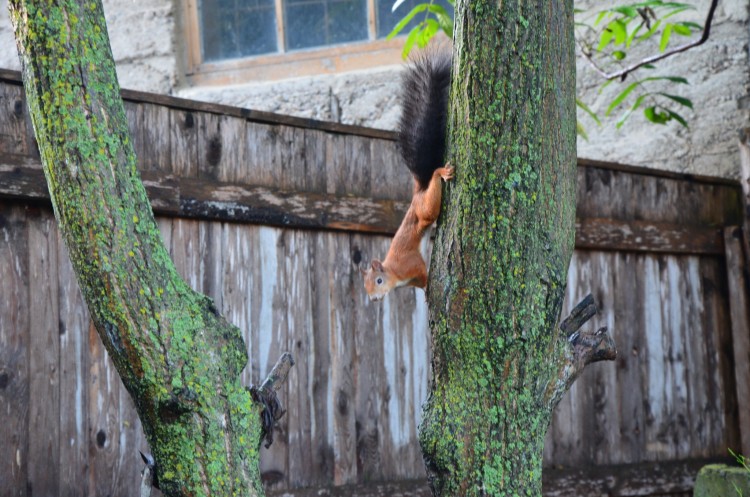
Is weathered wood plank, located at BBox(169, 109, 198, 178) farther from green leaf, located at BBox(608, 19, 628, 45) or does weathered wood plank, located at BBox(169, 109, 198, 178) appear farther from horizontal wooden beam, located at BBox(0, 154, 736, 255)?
green leaf, located at BBox(608, 19, 628, 45)

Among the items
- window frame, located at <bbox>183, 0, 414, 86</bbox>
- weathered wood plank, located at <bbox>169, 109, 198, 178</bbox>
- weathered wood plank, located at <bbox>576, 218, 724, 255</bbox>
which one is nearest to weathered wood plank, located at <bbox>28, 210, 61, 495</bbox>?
weathered wood plank, located at <bbox>169, 109, 198, 178</bbox>

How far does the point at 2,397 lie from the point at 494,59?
185cm

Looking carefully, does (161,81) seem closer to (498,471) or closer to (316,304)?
(316,304)

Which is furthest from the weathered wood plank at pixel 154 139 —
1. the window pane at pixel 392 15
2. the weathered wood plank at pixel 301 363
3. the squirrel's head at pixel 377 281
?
the window pane at pixel 392 15

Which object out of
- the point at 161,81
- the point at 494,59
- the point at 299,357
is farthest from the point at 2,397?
the point at 161,81

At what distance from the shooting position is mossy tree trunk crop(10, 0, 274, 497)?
209 cm

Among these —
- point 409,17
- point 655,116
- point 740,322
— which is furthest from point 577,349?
point 655,116

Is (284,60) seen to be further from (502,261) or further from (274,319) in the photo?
(502,261)

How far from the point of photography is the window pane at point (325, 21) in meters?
6.38

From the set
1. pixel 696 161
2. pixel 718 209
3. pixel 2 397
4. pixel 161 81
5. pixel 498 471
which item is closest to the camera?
pixel 498 471

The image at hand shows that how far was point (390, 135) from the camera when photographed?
4262 mm

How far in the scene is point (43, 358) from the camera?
321 cm

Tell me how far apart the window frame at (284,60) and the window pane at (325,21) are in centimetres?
4

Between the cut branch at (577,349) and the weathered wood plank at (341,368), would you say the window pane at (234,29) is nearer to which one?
the weathered wood plank at (341,368)
